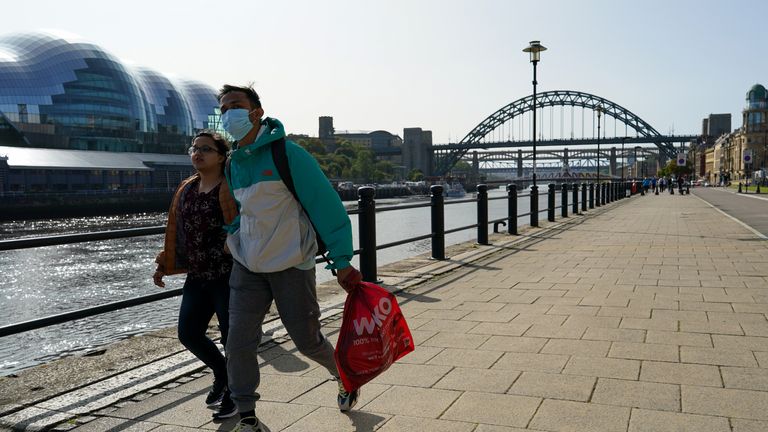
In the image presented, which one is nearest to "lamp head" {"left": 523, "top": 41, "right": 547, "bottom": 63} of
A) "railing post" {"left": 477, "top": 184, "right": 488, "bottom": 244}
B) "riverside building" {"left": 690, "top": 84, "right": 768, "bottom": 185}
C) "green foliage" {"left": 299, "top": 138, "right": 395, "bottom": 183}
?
"railing post" {"left": 477, "top": 184, "right": 488, "bottom": 244}

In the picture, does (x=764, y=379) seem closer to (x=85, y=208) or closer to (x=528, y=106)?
(x=85, y=208)

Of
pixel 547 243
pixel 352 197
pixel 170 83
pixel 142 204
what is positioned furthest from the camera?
pixel 170 83

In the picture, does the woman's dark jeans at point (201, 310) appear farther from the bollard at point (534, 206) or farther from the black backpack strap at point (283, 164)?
the bollard at point (534, 206)

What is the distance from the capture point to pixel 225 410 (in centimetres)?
339

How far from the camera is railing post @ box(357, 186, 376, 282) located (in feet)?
23.0

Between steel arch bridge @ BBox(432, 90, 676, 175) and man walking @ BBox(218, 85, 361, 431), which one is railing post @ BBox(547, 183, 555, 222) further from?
steel arch bridge @ BBox(432, 90, 676, 175)

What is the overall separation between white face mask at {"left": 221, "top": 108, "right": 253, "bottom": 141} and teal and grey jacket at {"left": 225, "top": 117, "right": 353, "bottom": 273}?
0.06 meters

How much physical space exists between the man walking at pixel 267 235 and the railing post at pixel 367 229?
378cm

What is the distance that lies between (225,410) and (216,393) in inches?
9.3

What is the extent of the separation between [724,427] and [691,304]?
3239 millimetres

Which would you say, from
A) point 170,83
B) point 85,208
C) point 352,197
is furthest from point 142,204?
point 170,83

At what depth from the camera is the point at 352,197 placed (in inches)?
3073

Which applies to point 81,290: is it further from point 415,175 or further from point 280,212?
point 415,175

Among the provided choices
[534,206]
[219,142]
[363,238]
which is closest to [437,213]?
[363,238]
